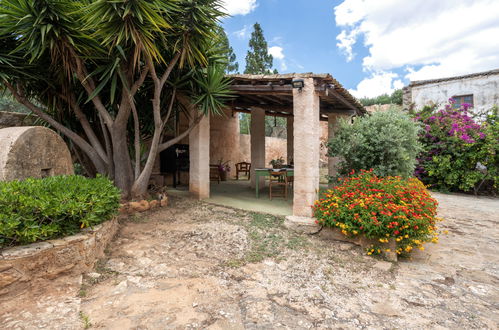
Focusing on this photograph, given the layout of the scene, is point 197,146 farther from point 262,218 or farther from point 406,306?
point 406,306

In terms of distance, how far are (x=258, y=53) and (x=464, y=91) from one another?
12.7 meters

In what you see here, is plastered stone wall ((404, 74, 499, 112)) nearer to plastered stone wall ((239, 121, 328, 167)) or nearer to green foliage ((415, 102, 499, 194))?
green foliage ((415, 102, 499, 194))

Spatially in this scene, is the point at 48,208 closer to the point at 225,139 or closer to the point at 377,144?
the point at 377,144

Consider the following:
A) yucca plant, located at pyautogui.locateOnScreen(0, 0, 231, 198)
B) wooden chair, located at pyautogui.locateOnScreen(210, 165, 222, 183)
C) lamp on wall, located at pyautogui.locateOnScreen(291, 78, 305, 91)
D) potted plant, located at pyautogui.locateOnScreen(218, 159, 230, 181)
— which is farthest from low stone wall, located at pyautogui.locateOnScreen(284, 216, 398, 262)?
potted plant, located at pyautogui.locateOnScreen(218, 159, 230, 181)

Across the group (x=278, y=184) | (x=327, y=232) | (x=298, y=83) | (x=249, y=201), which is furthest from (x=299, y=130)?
(x=278, y=184)

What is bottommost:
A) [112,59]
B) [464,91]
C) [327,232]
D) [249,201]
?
[327,232]

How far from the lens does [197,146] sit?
6699 millimetres

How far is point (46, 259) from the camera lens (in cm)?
283

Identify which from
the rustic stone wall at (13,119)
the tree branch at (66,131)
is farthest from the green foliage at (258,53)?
the tree branch at (66,131)

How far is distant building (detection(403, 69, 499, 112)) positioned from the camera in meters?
11.4

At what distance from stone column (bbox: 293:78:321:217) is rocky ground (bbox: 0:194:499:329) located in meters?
0.68

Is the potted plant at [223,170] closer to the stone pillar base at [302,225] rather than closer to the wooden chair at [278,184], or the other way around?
the wooden chair at [278,184]


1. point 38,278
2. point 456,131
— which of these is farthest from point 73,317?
point 456,131

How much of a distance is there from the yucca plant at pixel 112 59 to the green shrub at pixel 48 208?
1.88m
